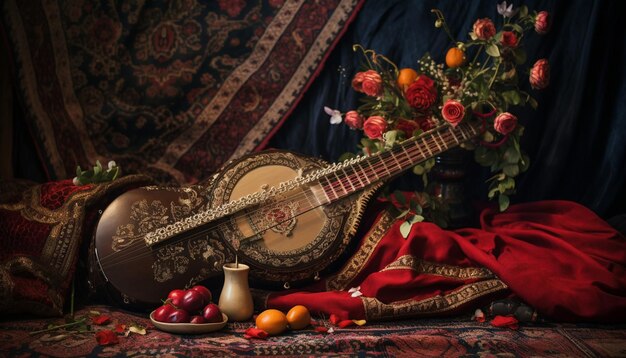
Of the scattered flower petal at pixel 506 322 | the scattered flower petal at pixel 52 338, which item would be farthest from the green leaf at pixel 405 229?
the scattered flower petal at pixel 52 338

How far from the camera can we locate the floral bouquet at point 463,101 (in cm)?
212

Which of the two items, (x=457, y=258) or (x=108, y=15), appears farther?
(x=108, y=15)

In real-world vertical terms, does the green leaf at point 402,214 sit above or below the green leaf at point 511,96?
below

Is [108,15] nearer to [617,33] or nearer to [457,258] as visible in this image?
[457,258]

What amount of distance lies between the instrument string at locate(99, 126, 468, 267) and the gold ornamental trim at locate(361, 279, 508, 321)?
0.35 metres

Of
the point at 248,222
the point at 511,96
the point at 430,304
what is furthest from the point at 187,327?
the point at 511,96

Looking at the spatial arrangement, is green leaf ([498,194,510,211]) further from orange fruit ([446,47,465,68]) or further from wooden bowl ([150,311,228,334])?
wooden bowl ([150,311,228,334])

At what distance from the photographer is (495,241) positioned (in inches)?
81.2

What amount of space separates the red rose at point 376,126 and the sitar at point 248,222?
8cm

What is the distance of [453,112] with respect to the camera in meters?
2.06

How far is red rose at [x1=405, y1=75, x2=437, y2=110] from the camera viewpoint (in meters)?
2.11

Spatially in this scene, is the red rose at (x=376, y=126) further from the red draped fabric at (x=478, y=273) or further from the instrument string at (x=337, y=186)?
the red draped fabric at (x=478, y=273)

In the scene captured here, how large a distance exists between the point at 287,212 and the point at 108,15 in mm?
1122

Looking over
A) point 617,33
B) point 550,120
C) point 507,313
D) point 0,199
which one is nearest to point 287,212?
point 507,313
